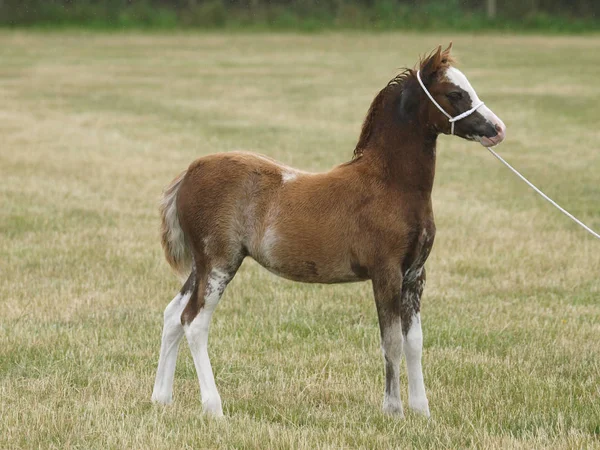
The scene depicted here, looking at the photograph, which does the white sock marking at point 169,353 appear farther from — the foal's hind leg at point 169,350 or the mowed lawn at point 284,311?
the mowed lawn at point 284,311

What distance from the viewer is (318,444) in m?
5.22

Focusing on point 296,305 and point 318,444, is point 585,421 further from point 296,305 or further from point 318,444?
point 296,305

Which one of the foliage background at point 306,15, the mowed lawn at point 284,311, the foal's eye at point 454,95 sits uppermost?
the foal's eye at point 454,95

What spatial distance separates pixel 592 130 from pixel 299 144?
6.66 meters

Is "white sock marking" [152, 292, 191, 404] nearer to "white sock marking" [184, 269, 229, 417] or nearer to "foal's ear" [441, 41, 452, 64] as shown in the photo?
"white sock marking" [184, 269, 229, 417]

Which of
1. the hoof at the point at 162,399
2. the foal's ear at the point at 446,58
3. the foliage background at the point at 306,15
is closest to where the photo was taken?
the foal's ear at the point at 446,58

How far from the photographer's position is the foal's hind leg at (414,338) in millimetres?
5812

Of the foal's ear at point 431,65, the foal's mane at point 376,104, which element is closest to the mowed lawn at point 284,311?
the foal's mane at point 376,104

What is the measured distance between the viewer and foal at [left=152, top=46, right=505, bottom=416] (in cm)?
560

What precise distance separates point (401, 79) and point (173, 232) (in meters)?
1.68

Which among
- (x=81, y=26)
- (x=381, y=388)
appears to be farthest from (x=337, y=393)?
(x=81, y=26)

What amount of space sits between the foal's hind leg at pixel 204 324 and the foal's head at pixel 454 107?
60.1 inches

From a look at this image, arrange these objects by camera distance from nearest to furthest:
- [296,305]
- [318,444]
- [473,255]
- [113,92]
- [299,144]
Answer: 1. [318,444]
2. [296,305]
3. [473,255]
4. [299,144]
5. [113,92]

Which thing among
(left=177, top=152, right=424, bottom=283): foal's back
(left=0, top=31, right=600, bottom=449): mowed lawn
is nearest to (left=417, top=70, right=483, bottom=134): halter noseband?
(left=177, top=152, right=424, bottom=283): foal's back
